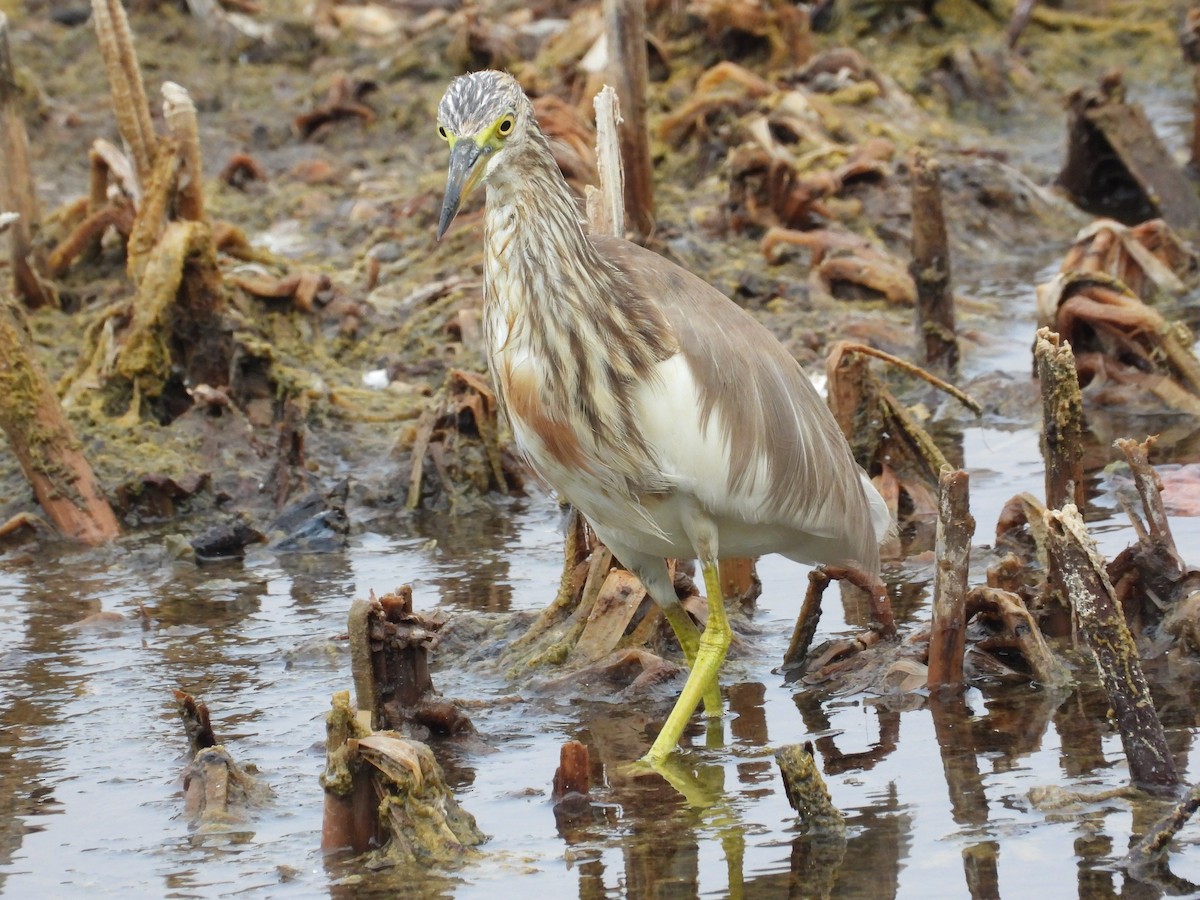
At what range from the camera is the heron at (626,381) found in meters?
4.61

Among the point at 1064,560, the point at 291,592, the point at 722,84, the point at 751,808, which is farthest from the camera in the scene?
the point at 722,84

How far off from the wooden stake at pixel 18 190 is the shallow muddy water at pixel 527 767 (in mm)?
3165

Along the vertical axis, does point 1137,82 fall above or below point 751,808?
above

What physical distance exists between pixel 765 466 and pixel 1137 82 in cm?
1250

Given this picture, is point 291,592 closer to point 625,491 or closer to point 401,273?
point 625,491

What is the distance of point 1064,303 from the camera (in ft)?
25.2

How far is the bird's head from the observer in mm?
4508

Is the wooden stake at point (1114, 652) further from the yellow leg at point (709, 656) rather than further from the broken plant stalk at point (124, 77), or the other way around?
the broken plant stalk at point (124, 77)

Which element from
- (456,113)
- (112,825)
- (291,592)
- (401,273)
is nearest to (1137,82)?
(401,273)

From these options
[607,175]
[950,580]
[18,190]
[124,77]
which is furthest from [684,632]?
[18,190]

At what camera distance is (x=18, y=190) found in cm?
909

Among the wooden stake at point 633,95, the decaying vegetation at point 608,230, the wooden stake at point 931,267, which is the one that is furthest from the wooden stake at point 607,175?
the wooden stake at point 633,95

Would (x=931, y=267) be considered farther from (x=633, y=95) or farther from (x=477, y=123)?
(x=477, y=123)

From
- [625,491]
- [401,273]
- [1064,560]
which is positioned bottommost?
[1064,560]
